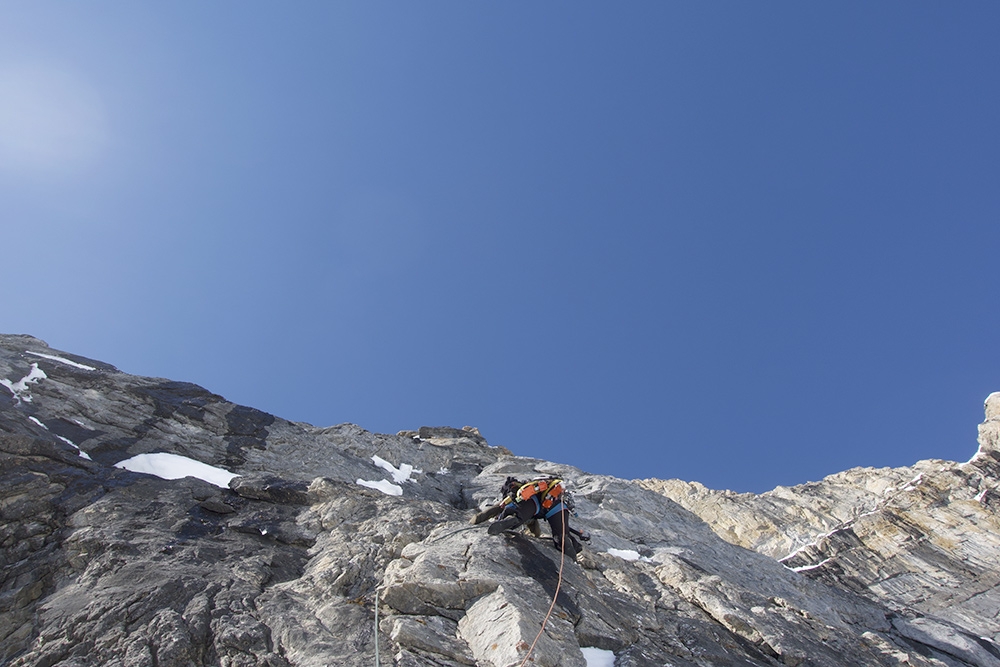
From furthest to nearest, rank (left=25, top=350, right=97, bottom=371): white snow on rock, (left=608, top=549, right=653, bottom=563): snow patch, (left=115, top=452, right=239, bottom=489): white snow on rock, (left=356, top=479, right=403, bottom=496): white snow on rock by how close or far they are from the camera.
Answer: (left=356, top=479, right=403, bottom=496): white snow on rock, (left=25, top=350, right=97, bottom=371): white snow on rock, (left=608, top=549, right=653, bottom=563): snow patch, (left=115, top=452, right=239, bottom=489): white snow on rock

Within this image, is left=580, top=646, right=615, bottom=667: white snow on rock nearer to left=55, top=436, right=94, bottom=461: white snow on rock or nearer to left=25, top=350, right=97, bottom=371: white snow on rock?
left=55, top=436, right=94, bottom=461: white snow on rock

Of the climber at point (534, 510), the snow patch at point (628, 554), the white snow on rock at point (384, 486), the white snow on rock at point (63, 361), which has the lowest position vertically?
the climber at point (534, 510)

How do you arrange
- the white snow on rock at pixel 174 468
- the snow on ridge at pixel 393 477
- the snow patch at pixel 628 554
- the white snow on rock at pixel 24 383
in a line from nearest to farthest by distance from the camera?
the white snow on rock at pixel 174 468
the white snow on rock at pixel 24 383
the snow patch at pixel 628 554
the snow on ridge at pixel 393 477

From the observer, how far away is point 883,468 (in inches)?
1603

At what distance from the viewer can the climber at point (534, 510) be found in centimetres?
1069

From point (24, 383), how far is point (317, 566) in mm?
11775

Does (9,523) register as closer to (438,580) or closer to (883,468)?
(438,580)

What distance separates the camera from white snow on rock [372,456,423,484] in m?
20.2

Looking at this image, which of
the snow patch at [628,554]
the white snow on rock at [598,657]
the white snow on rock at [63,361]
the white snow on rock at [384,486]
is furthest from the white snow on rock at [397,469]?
the white snow on rock at [598,657]

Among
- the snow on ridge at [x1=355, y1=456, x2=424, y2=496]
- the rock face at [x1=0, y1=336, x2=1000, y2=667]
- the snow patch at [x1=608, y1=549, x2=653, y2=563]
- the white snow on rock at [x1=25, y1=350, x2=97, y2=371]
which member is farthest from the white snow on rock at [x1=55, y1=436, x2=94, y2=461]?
the snow patch at [x1=608, y1=549, x2=653, y2=563]

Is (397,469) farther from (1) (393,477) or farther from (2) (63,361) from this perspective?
(2) (63,361)

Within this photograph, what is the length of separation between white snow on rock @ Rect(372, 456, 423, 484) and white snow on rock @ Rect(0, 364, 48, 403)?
35.2 feet

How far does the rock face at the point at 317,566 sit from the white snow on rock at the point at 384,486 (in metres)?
0.20

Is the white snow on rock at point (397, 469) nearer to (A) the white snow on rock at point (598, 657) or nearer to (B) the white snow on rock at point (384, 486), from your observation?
→ (B) the white snow on rock at point (384, 486)
